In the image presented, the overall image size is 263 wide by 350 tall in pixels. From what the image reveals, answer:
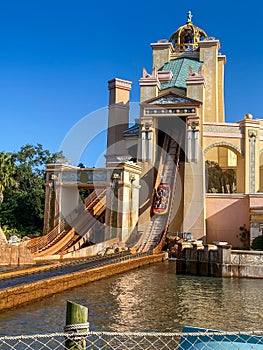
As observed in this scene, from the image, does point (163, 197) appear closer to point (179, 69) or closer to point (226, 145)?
point (226, 145)

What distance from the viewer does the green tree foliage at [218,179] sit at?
40844 millimetres

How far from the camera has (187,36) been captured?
49344mm

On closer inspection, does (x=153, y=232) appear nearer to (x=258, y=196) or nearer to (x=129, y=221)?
(x=129, y=221)

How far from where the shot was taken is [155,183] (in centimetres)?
3469

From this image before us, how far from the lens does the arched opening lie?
4091 cm

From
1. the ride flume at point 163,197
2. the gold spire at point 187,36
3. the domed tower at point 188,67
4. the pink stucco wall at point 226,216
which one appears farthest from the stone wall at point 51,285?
the gold spire at point 187,36

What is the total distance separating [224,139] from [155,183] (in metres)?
6.45

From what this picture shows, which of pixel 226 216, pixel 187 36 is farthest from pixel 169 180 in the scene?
pixel 187 36

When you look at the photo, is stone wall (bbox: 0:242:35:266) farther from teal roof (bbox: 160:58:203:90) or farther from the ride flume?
teal roof (bbox: 160:58:203:90)

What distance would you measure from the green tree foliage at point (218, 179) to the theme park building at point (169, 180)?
0.09 metres

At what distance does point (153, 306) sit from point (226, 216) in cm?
2151

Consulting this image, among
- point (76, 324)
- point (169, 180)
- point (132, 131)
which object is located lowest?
point (76, 324)

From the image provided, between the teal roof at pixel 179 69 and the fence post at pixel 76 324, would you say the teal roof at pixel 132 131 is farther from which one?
the fence post at pixel 76 324

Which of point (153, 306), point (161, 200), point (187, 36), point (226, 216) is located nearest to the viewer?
point (153, 306)
